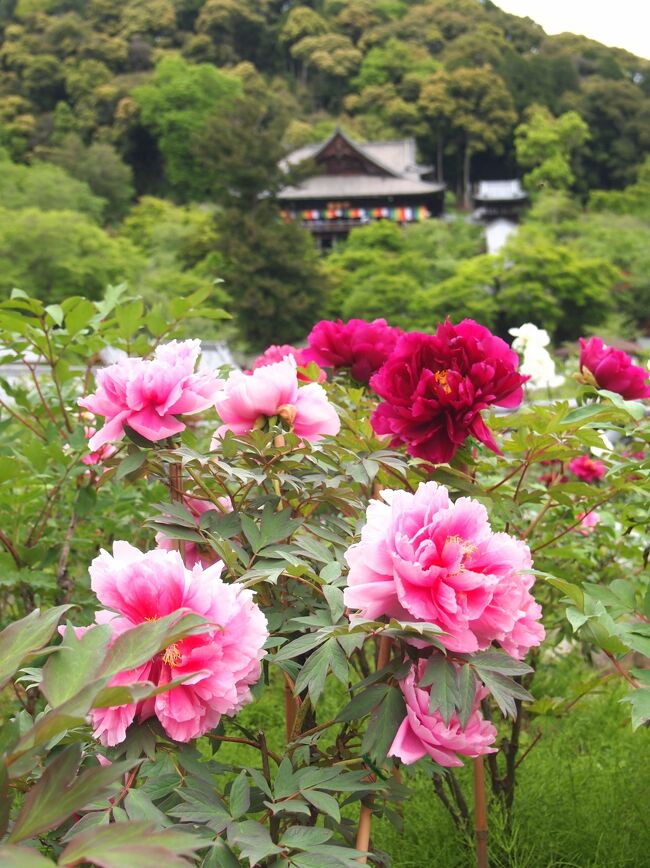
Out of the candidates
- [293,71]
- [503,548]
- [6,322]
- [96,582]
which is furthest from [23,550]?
[293,71]

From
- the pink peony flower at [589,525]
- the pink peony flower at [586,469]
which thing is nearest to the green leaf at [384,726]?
the pink peony flower at [589,525]

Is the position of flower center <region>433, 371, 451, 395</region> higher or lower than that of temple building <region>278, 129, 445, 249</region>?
higher

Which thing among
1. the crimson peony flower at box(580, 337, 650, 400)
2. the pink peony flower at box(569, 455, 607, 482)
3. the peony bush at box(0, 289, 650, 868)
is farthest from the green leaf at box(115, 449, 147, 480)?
the pink peony flower at box(569, 455, 607, 482)

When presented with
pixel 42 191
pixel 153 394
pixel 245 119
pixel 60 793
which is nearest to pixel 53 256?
pixel 245 119

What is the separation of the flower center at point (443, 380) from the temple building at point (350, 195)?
1894cm

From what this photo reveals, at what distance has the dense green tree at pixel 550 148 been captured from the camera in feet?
71.1

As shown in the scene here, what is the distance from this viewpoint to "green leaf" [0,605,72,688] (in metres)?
0.39

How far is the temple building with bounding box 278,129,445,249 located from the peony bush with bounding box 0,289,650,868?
61.9ft

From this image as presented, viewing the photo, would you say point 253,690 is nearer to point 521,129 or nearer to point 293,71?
point 521,129

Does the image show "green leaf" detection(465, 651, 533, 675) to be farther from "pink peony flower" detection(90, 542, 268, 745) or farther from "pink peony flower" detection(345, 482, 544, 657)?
"pink peony flower" detection(90, 542, 268, 745)

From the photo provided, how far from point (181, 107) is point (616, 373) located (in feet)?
84.7

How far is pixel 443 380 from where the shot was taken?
25.9 inches

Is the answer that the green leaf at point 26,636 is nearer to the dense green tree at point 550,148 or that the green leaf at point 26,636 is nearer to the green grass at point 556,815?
the green grass at point 556,815

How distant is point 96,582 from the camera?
0.50 meters
